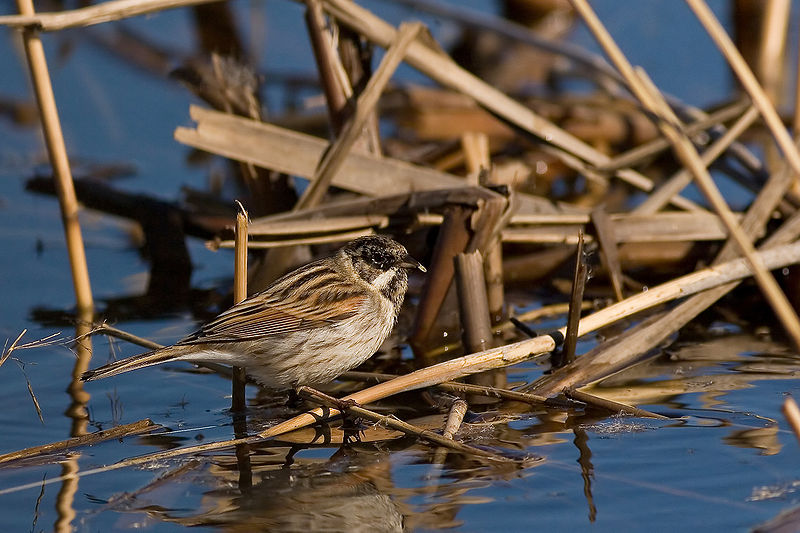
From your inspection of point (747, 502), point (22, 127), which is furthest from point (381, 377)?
point (22, 127)

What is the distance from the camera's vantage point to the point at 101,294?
740 centimetres

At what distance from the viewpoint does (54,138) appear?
6.12m

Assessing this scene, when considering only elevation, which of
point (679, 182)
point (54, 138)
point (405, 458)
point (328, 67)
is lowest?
point (405, 458)

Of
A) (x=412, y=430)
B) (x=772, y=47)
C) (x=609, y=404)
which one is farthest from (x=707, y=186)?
(x=772, y=47)

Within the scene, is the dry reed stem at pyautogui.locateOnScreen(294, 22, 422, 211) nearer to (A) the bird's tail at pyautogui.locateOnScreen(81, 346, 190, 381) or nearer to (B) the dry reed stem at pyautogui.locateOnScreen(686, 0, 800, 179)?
(A) the bird's tail at pyautogui.locateOnScreen(81, 346, 190, 381)

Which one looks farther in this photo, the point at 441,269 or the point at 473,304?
the point at 441,269

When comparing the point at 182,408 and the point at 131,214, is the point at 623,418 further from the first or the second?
the point at 131,214

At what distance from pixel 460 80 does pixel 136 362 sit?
3.14 m

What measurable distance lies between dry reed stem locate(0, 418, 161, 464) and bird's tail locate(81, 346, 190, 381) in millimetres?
255

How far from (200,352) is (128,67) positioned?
7.11 metres

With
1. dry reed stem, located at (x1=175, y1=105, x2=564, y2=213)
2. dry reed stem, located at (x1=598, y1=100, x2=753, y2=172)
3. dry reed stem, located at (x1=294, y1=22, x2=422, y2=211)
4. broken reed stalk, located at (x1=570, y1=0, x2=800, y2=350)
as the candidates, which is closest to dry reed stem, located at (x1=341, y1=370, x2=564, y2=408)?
broken reed stalk, located at (x1=570, y1=0, x2=800, y2=350)

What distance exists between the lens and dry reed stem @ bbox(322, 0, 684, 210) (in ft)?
22.2

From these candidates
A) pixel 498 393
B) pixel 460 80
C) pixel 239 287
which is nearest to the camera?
pixel 498 393

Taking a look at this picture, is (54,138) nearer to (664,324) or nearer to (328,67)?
(328,67)
